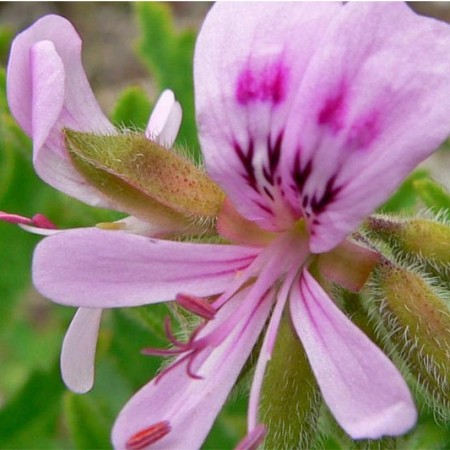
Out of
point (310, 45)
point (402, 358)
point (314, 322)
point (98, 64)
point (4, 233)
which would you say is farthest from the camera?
point (98, 64)

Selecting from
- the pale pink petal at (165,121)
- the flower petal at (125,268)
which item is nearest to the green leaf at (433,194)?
the pale pink petal at (165,121)

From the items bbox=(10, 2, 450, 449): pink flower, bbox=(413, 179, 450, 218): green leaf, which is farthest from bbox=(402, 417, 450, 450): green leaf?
bbox=(10, 2, 450, 449): pink flower

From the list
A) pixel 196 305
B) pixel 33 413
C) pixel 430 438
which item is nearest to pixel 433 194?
pixel 430 438

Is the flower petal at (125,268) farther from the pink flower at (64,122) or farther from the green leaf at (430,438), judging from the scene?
the green leaf at (430,438)

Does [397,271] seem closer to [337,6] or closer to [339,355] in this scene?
[339,355]

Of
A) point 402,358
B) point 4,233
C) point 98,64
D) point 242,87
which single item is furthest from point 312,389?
point 98,64

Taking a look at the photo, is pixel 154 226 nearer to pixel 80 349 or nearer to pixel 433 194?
pixel 80 349

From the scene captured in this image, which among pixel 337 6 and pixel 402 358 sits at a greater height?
pixel 337 6
